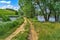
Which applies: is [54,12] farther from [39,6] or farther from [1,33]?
[1,33]

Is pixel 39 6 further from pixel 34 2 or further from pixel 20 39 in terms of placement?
pixel 20 39

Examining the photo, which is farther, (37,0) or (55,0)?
(37,0)

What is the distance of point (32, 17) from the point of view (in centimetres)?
5334

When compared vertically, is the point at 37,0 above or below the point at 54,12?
above

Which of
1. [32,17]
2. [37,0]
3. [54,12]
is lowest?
[32,17]

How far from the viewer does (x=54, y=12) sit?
1417 inches

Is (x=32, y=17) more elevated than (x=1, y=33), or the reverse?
(x=1, y=33)

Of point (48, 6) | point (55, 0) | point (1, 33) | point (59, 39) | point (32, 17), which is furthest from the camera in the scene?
point (32, 17)

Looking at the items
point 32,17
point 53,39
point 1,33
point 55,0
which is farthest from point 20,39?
point 32,17

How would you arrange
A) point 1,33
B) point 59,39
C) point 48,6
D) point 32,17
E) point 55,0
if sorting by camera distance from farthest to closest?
1. point 32,17
2. point 48,6
3. point 55,0
4. point 1,33
5. point 59,39

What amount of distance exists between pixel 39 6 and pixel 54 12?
2986 millimetres

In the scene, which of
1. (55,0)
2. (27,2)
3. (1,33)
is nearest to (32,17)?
(27,2)

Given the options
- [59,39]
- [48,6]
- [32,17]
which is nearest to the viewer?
[59,39]

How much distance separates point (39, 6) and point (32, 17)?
16790 mm
